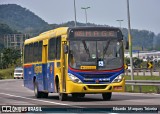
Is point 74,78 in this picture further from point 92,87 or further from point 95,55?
point 95,55

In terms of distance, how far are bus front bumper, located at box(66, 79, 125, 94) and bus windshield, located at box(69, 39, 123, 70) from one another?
0.68 meters

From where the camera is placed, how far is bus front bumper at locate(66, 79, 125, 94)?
2197 centimetres

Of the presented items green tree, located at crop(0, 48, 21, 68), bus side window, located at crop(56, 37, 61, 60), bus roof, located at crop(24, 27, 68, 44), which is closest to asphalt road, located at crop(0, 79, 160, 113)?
bus side window, located at crop(56, 37, 61, 60)

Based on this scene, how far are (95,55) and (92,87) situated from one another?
128 cm

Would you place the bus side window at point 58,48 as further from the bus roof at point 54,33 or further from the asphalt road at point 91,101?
the asphalt road at point 91,101

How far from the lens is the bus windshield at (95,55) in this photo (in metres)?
22.1

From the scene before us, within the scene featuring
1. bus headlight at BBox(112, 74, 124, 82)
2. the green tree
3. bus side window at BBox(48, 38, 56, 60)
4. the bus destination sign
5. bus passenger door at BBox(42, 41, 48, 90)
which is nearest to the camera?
bus headlight at BBox(112, 74, 124, 82)

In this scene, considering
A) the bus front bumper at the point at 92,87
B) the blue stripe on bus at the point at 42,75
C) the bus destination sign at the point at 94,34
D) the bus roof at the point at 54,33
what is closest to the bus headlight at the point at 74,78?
the bus front bumper at the point at 92,87

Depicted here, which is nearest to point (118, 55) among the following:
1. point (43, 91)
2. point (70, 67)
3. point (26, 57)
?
point (70, 67)

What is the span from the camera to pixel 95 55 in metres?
22.2

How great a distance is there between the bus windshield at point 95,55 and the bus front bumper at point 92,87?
682mm

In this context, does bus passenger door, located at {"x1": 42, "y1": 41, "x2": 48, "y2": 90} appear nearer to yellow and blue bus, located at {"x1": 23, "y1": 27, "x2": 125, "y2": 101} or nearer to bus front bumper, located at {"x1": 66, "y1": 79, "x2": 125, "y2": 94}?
yellow and blue bus, located at {"x1": 23, "y1": 27, "x2": 125, "y2": 101}

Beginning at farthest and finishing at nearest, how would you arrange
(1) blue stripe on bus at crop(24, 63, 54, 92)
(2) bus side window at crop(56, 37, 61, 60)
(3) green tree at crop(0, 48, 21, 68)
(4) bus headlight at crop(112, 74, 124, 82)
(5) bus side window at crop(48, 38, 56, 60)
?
(3) green tree at crop(0, 48, 21, 68)
(1) blue stripe on bus at crop(24, 63, 54, 92)
(5) bus side window at crop(48, 38, 56, 60)
(2) bus side window at crop(56, 37, 61, 60)
(4) bus headlight at crop(112, 74, 124, 82)

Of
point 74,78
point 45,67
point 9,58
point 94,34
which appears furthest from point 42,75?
point 9,58
